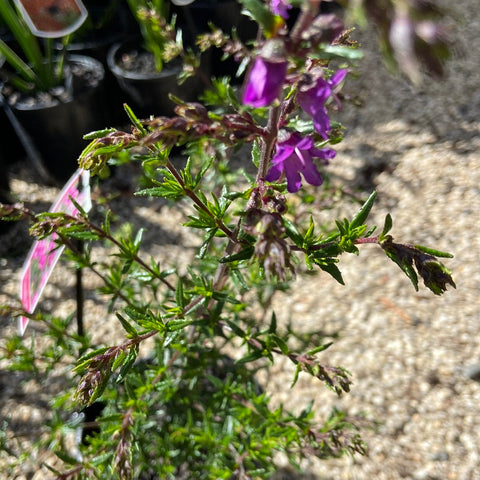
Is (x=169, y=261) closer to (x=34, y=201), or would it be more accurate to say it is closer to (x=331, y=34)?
(x=34, y=201)

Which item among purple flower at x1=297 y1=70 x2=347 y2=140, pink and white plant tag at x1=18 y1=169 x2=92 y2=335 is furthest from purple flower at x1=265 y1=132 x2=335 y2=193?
pink and white plant tag at x1=18 y1=169 x2=92 y2=335

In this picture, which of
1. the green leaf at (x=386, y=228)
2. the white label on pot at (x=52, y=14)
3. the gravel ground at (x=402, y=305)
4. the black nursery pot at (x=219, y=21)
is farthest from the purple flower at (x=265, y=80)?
the black nursery pot at (x=219, y=21)

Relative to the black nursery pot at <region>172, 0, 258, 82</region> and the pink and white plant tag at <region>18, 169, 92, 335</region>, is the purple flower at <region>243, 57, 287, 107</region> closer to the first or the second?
the pink and white plant tag at <region>18, 169, 92, 335</region>

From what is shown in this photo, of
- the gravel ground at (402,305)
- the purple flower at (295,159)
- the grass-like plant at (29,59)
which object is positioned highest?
the purple flower at (295,159)

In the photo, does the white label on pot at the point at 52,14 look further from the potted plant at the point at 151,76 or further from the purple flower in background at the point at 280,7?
the potted plant at the point at 151,76

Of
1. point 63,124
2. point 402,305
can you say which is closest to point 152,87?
point 63,124

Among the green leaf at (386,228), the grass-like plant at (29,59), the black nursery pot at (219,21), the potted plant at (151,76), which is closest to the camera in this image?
the green leaf at (386,228)
